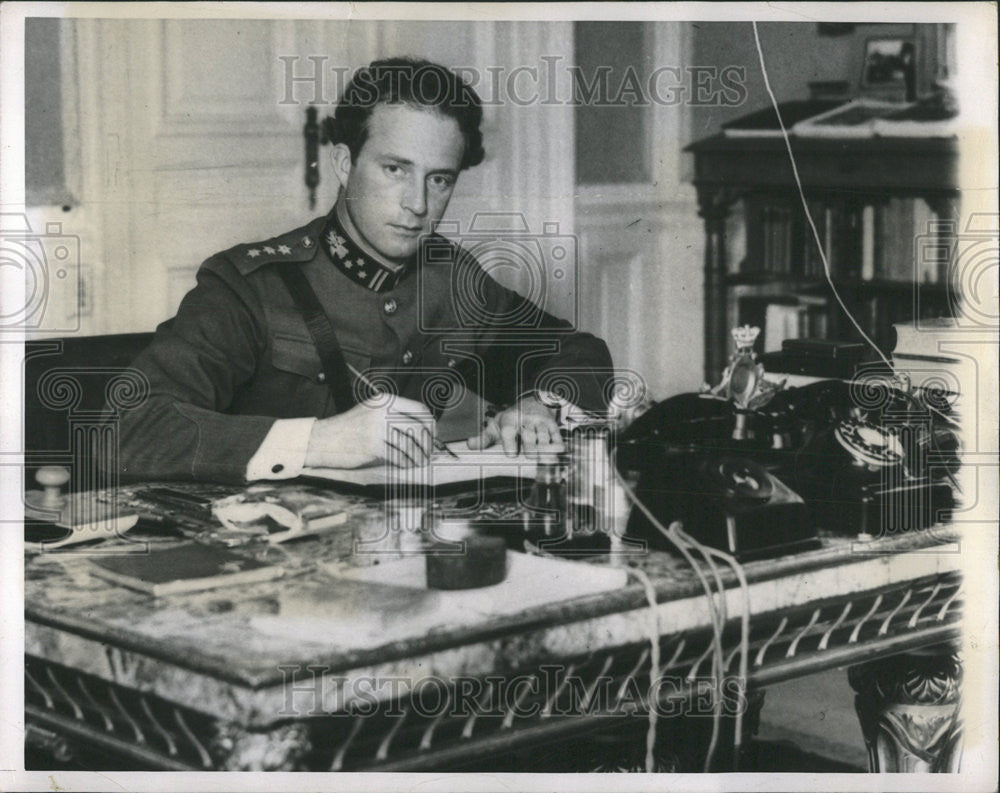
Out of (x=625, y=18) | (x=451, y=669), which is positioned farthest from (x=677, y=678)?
(x=625, y=18)

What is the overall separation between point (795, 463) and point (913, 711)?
521mm

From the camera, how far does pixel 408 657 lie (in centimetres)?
223

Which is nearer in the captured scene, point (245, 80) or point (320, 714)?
point (320, 714)

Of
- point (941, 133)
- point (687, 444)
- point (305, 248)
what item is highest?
point (941, 133)

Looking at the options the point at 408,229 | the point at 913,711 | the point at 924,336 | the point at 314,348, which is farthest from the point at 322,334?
the point at 913,711

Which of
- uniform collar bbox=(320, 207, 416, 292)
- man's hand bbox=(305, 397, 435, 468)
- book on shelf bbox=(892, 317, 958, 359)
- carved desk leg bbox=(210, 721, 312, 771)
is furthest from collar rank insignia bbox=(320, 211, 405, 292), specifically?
book on shelf bbox=(892, 317, 958, 359)

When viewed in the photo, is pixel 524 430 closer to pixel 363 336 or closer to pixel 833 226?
pixel 363 336

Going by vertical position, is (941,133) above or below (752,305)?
above

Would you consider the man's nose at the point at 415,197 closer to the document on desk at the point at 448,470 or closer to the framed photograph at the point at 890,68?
the document on desk at the point at 448,470

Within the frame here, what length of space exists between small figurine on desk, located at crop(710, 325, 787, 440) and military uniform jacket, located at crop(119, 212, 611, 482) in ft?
0.76

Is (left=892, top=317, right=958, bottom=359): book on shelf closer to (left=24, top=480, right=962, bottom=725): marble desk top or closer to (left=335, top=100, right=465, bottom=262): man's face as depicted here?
(left=24, top=480, right=962, bottom=725): marble desk top

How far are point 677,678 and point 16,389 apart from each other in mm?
1313

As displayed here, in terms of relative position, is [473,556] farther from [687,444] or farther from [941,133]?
[941,133]

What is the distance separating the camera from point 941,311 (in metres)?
2.66
